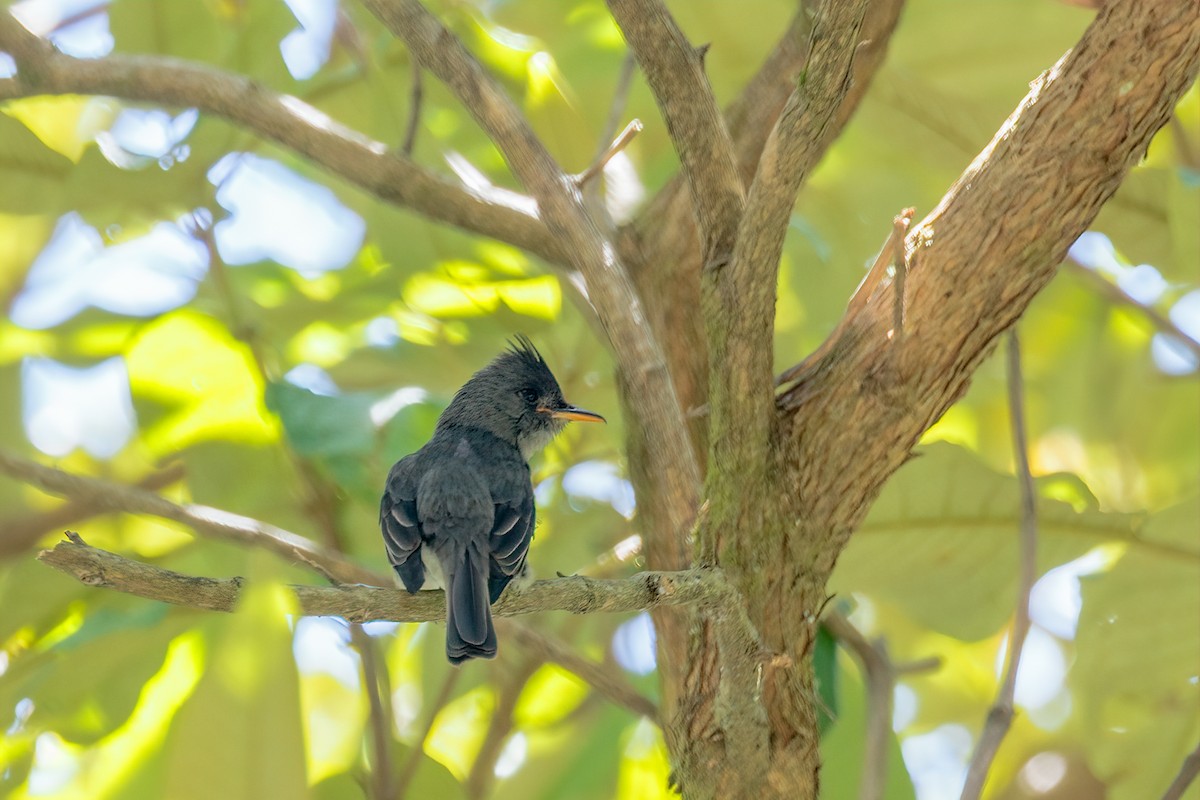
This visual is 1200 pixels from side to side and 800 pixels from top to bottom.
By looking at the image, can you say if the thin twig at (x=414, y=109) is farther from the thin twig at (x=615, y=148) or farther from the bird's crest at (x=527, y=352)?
the bird's crest at (x=527, y=352)

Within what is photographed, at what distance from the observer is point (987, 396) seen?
4281mm

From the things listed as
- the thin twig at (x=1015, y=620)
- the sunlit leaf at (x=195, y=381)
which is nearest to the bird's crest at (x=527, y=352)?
the sunlit leaf at (x=195, y=381)

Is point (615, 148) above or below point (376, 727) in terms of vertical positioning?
above

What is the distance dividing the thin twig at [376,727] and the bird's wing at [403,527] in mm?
208

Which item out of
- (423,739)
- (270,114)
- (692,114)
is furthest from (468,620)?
(270,114)

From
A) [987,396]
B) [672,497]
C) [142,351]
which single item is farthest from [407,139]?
[987,396]

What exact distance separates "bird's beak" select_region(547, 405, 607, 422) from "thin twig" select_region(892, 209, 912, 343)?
1.35m

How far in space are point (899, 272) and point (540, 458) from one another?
94.7 inches

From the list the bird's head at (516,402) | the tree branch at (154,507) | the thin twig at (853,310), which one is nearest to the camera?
the thin twig at (853,310)

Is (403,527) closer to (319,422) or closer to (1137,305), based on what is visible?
(319,422)

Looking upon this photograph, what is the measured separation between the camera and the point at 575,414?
350 centimetres

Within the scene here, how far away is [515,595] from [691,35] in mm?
2327

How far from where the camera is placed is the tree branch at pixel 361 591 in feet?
5.76

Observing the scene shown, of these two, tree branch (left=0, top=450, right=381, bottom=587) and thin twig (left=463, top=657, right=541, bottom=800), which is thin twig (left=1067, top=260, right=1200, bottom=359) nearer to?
thin twig (left=463, top=657, right=541, bottom=800)
